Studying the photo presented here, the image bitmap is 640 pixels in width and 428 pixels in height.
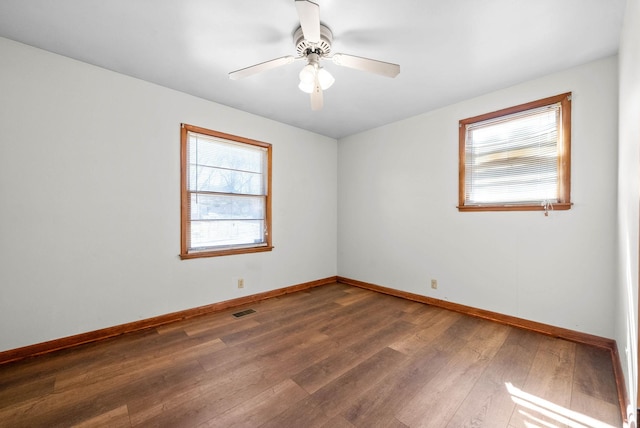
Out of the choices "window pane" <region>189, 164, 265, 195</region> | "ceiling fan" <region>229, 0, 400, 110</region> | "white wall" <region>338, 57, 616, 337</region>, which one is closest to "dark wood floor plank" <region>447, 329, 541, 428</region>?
"white wall" <region>338, 57, 616, 337</region>

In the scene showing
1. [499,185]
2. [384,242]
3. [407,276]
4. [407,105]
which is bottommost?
[407,276]

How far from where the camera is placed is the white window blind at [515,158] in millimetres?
2492

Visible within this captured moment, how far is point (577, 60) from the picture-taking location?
2.26 metres

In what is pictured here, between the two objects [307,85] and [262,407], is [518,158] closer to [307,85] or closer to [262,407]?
[307,85]

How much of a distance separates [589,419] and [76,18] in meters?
4.09

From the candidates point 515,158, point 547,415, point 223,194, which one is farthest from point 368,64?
point 547,415

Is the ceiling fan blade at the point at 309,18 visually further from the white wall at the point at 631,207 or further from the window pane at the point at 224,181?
the window pane at the point at 224,181

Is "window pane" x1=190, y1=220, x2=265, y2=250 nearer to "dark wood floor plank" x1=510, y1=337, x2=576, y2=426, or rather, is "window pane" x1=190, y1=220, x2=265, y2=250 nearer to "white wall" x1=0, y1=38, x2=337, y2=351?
"white wall" x1=0, y1=38, x2=337, y2=351

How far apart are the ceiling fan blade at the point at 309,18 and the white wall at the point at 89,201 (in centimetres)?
192

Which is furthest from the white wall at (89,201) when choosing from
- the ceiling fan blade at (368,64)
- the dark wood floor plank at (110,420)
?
the ceiling fan blade at (368,64)

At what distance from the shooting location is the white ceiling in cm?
170

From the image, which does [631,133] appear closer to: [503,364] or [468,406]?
[503,364]

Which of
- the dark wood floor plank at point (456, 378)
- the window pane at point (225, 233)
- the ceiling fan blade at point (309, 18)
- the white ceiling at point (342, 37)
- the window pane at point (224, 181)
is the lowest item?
the dark wood floor plank at point (456, 378)

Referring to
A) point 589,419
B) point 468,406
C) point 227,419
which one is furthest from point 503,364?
point 227,419
